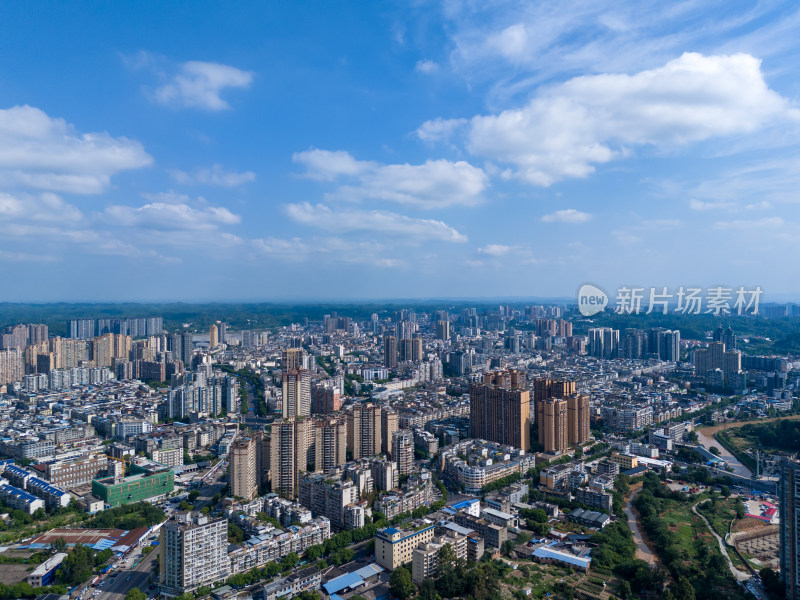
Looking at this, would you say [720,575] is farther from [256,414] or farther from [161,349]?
[161,349]

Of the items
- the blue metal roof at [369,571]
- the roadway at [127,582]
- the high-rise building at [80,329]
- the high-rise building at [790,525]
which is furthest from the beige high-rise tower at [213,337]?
the high-rise building at [790,525]

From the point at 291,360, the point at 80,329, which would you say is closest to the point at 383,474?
the point at 291,360

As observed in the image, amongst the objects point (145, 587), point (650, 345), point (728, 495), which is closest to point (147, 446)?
point (145, 587)

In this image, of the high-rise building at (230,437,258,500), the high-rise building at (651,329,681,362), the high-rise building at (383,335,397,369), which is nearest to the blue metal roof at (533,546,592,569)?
the high-rise building at (230,437,258,500)

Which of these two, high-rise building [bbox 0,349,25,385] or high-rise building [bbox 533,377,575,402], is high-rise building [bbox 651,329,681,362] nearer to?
high-rise building [bbox 533,377,575,402]

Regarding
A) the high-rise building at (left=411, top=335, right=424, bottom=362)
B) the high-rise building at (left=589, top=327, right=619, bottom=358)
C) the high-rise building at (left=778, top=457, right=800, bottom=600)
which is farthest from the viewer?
the high-rise building at (left=589, top=327, right=619, bottom=358)

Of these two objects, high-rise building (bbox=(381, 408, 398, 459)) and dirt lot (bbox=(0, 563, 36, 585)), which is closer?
dirt lot (bbox=(0, 563, 36, 585))

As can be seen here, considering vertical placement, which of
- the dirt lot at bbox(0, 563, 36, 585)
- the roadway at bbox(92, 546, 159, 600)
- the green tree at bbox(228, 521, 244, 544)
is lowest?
the roadway at bbox(92, 546, 159, 600)
